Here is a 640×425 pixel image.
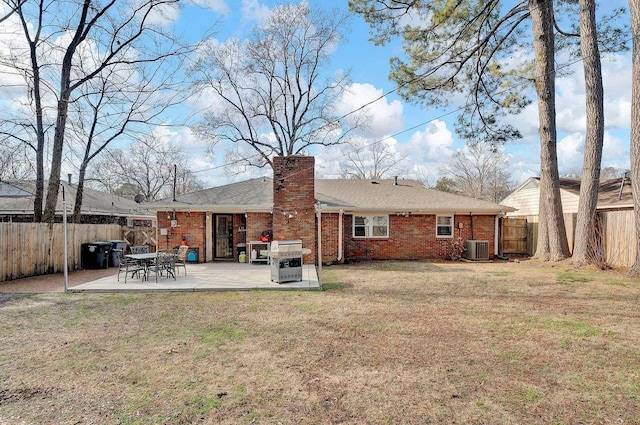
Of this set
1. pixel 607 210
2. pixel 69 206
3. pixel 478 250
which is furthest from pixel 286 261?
pixel 607 210

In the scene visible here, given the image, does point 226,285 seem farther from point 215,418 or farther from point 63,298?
point 215,418

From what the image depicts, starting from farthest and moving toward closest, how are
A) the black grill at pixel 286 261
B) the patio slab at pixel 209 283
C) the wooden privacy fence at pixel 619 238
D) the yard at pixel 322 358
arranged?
the wooden privacy fence at pixel 619 238
the black grill at pixel 286 261
the patio slab at pixel 209 283
the yard at pixel 322 358

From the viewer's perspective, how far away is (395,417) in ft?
10.2

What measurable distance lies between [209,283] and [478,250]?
10715 millimetres

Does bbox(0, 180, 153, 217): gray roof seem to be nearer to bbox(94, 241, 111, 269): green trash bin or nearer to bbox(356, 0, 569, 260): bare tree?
bbox(94, 241, 111, 269): green trash bin

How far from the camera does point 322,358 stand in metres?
4.45

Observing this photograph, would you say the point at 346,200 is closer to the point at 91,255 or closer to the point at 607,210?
the point at 91,255

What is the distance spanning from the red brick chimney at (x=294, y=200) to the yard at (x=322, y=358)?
16.4 feet

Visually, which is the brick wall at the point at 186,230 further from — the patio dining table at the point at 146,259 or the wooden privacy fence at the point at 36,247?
the patio dining table at the point at 146,259

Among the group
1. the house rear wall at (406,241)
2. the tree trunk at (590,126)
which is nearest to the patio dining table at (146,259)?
the house rear wall at (406,241)

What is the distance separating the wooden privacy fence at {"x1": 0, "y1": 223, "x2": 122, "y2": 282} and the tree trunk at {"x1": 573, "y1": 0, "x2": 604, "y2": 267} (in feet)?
56.5

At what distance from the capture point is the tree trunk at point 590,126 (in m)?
11.8

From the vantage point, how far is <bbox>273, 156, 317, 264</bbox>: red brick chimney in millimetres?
12977

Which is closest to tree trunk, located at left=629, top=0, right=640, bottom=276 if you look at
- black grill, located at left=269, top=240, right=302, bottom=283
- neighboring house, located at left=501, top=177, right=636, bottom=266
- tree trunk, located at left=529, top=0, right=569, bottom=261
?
neighboring house, located at left=501, top=177, right=636, bottom=266
